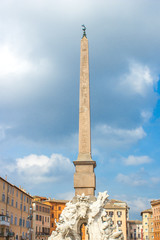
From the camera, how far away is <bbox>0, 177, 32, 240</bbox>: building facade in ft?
129

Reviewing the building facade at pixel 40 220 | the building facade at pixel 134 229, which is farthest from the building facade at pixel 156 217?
the building facade at pixel 40 220

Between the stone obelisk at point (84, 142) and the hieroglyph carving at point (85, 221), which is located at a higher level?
the stone obelisk at point (84, 142)

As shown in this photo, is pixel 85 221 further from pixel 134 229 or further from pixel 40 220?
pixel 134 229

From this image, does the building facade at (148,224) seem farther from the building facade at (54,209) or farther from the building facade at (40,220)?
the building facade at (40,220)

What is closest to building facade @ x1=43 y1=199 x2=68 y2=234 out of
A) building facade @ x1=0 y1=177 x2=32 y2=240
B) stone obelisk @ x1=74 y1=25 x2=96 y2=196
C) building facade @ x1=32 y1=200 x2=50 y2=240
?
building facade @ x1=32 y1=200 x2=50 y2=240

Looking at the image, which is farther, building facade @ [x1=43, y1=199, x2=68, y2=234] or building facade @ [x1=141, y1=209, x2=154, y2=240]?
building facade @ [x1=141, y1=209, x2=154, y2=240]

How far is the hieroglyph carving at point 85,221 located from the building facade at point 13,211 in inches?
894

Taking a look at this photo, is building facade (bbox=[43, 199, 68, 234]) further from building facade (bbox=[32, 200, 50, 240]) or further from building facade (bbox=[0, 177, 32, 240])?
building facade (bbox=[0, 177, 32, 240])

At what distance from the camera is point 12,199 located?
4322cm

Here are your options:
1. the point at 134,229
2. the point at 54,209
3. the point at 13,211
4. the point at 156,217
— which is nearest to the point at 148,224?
the point at 156,217

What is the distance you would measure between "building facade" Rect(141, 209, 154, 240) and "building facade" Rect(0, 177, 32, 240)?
32.6m

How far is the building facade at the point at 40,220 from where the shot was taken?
174ft

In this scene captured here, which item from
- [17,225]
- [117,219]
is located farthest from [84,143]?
[117,219]

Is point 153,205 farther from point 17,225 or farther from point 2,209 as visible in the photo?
point 2,209
